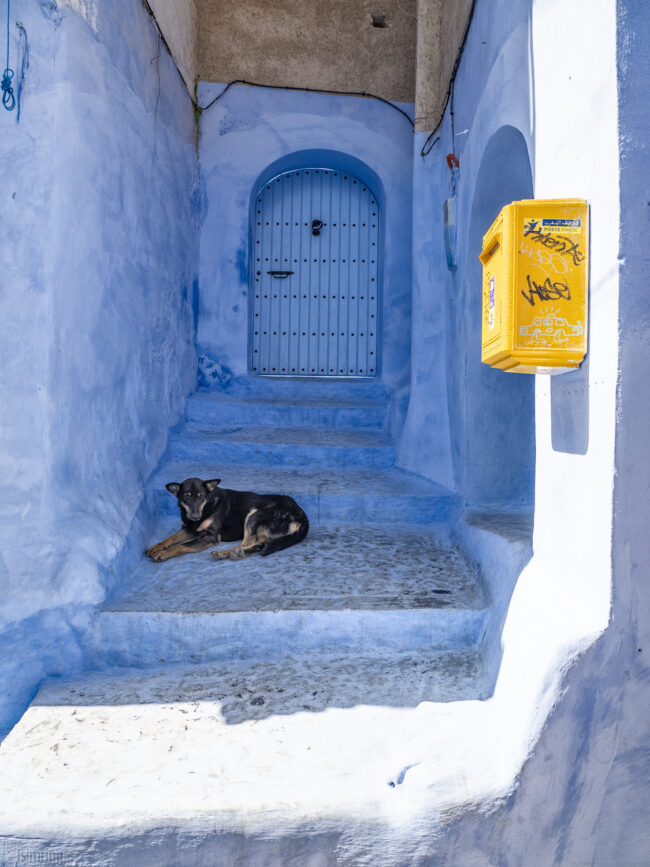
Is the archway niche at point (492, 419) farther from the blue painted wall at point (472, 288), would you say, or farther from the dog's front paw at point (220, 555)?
the dog's front paw at point (220, 555)

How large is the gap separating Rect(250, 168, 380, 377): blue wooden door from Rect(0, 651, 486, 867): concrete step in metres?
4.60

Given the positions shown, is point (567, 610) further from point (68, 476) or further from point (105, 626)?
point (68, 476)

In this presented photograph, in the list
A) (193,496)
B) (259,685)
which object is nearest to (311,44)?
(193,496)

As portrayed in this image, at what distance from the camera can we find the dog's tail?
164 inches

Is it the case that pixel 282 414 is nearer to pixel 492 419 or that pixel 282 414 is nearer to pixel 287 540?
pixel 287 540

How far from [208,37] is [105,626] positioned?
20.6 ft

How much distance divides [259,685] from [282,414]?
355cm

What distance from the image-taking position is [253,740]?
8.46ft

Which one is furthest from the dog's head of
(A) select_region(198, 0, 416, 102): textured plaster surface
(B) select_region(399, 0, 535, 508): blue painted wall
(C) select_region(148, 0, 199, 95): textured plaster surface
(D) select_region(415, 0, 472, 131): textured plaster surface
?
(A) select_region(198, 0, 416, 102): textured plaster surface

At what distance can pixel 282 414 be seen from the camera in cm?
627

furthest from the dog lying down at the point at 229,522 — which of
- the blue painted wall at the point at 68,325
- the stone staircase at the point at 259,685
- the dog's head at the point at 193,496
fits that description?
the blue painted wall at the point at 68,325

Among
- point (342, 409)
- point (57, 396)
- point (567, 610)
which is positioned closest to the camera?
point (567, 610)

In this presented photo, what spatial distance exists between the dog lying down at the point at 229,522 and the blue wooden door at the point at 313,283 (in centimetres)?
315

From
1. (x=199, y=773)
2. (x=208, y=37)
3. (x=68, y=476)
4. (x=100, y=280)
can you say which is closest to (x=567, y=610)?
(x=199, y=773)
